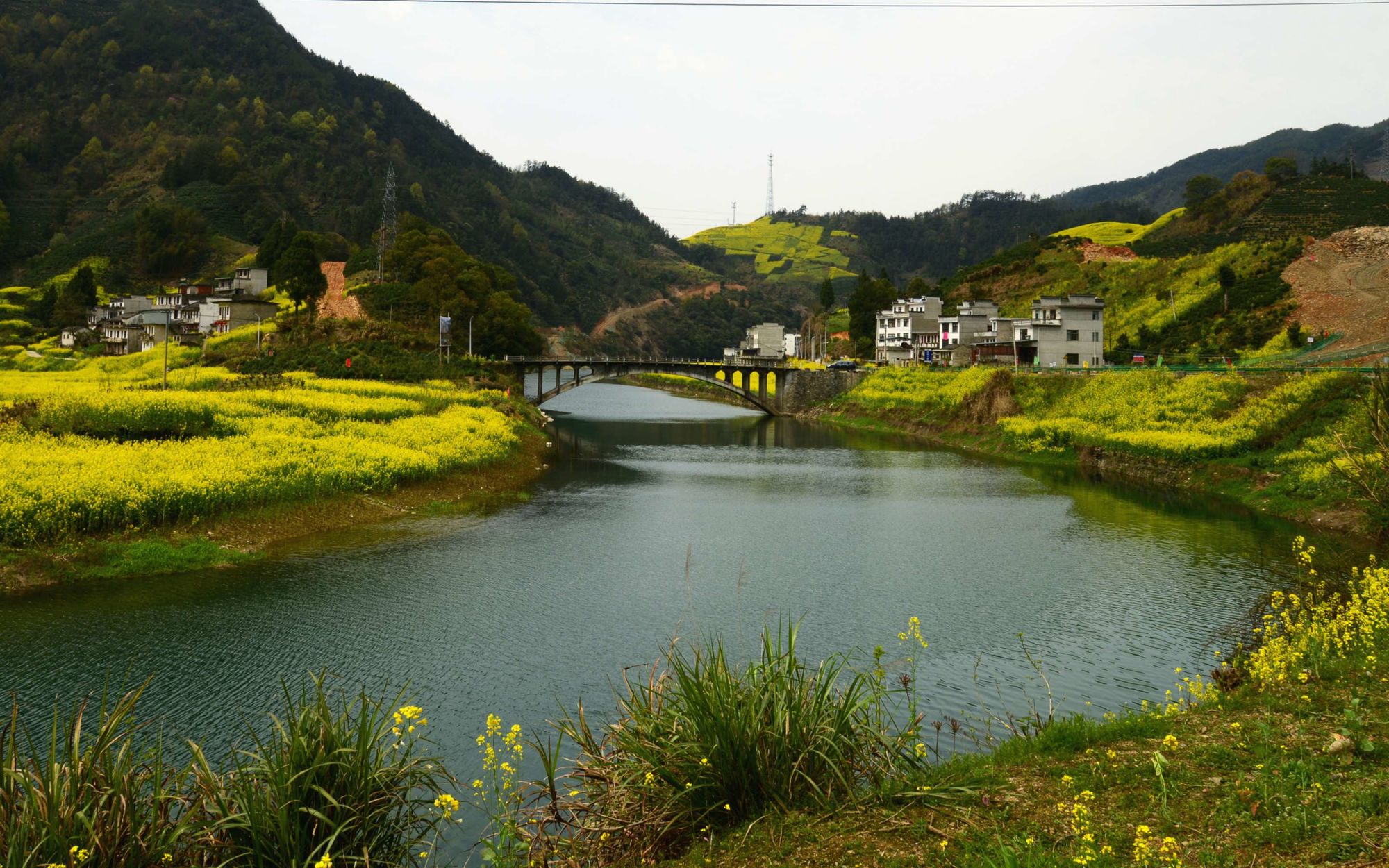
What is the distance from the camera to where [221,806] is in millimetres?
8992

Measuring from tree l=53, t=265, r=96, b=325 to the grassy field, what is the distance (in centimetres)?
13109

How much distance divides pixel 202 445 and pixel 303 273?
52.7 metres

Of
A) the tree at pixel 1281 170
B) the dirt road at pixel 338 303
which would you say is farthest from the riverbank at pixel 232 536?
the tree at pixel 1281 170

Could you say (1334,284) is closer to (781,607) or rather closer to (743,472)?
(743,472)

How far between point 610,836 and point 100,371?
2685 inches

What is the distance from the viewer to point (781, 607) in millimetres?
23172

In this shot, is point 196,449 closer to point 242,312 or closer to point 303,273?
point 303,273

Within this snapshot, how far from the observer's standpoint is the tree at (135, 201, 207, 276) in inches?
4387

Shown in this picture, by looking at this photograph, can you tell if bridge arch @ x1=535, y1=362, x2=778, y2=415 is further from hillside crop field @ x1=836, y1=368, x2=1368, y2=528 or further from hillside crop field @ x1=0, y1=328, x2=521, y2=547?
hillside crop field @ x1=0, y1=328, x2=521, y2=547

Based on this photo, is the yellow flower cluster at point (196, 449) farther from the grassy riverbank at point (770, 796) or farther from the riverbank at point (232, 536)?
the grassy riverbank at point (770, 796)

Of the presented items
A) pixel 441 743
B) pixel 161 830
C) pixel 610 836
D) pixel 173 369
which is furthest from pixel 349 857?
pixel 173 369

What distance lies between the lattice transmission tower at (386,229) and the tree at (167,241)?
74.5 ft

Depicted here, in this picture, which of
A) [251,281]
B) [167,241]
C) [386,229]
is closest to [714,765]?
[251,281]

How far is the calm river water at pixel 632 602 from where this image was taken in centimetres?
1767
